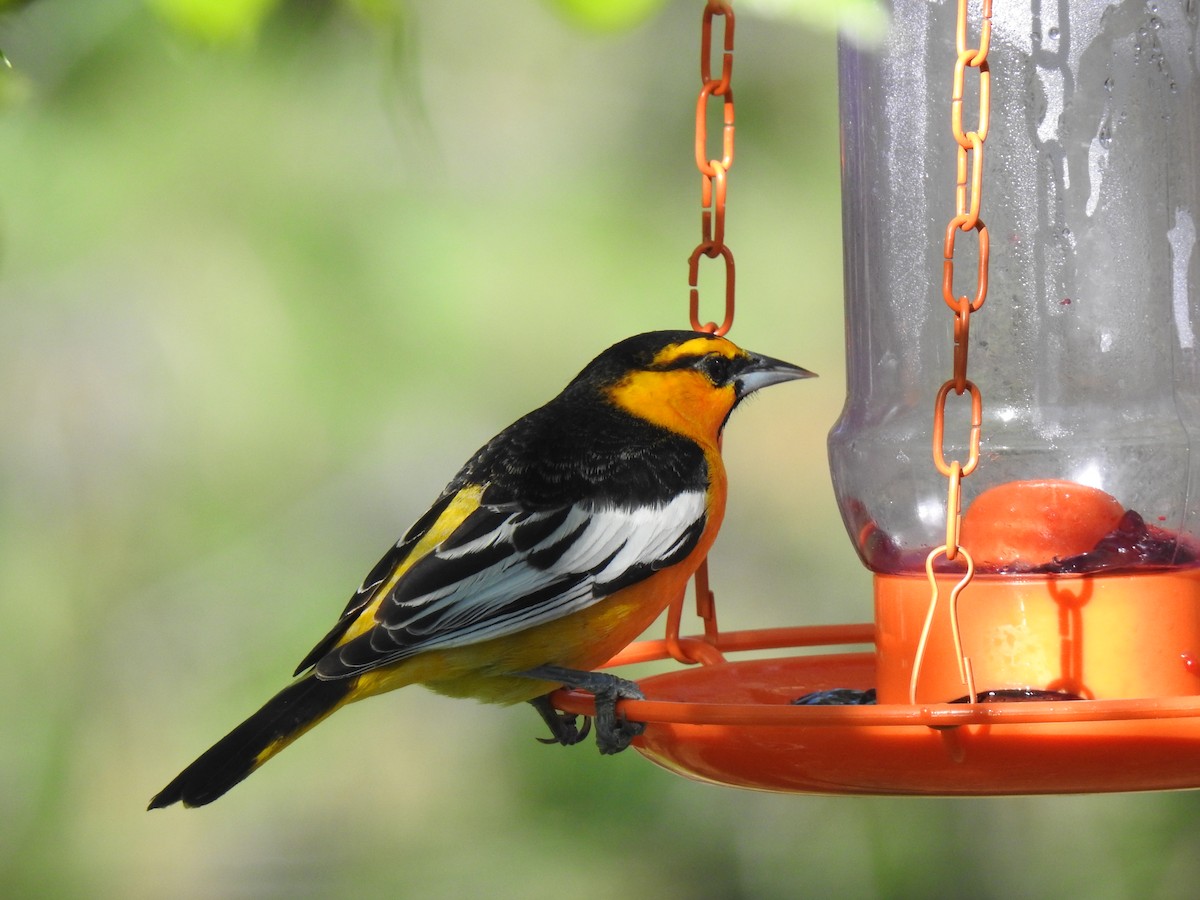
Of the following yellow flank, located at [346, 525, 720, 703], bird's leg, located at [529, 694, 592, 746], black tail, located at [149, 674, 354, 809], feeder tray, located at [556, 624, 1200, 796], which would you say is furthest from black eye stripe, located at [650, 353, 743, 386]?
feeder tray, located at [556, 624, 1200, 796]

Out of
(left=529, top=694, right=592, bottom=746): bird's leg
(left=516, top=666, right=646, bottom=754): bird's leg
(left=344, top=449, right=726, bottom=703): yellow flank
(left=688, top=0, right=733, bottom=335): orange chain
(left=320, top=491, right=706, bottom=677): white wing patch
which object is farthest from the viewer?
(left=529, top=694, right=592, bottom=746): bird's leg

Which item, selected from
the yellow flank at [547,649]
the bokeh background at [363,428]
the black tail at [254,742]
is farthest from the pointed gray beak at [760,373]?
the bokeh background at [363,428]

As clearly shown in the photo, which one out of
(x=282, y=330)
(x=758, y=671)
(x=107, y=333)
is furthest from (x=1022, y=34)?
(x=107, y=333)

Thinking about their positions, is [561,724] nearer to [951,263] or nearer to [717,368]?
[717,368]

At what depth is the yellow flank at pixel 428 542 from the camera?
315 cm

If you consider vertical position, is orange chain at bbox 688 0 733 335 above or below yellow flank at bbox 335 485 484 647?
above

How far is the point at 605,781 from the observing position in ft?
16.8

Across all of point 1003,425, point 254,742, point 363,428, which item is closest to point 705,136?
point 1003,425

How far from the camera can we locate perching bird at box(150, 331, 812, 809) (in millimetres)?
2926

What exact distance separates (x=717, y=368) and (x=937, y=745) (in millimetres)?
1528

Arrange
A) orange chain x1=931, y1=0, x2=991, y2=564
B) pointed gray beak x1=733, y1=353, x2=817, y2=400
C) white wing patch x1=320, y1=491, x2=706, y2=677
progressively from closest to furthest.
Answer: orange chain x1=931, y1=0, x2=991, y2=564
white wing patch x1=320, y1=491, x2=706, y2=677
pointed gray beak x1=733, y1=353, x2=817, y2=400

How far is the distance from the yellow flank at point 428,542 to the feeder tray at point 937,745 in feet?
2.88

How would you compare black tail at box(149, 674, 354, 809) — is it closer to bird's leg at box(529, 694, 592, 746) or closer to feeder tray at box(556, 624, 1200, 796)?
bird's leg at box(529, 694, 592, 746)

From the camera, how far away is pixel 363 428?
18.5 feet
